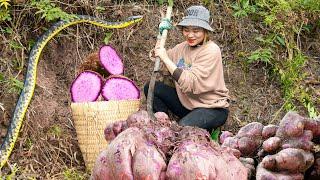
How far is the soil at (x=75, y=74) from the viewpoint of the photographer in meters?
4.04

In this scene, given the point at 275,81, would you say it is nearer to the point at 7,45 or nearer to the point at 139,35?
the point at 139,35

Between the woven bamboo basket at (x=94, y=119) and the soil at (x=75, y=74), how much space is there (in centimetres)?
18

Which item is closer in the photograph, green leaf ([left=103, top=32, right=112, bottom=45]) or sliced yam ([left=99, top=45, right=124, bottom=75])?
sliced yam ([left=99, top=45, right=124, bottom=75])

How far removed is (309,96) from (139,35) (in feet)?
5.69

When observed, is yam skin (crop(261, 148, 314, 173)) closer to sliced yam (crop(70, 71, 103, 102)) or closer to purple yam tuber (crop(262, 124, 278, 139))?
purple yam tuber (crop(262, 124, 278, 139))

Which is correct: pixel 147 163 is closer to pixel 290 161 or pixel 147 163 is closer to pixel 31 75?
pixel 290 161

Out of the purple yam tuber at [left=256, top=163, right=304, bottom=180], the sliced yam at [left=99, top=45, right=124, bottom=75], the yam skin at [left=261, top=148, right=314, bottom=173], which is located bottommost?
the purple yam tuber at [left=256, top=163, right=304, bottom=180]

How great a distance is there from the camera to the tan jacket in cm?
403

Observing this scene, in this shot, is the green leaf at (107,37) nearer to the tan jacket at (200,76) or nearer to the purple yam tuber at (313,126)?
the tan jacket at (200,76)

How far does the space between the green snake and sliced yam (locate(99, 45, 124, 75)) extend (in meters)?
0.60

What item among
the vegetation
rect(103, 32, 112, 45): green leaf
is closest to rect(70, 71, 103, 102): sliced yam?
rect(103, 32, 112, 45): green leaf

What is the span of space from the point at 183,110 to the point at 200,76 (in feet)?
1.48

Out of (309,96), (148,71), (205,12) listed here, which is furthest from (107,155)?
(309,96)

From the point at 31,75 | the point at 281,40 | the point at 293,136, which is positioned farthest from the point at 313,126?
the point at 281,40
